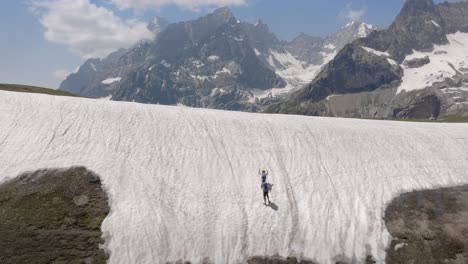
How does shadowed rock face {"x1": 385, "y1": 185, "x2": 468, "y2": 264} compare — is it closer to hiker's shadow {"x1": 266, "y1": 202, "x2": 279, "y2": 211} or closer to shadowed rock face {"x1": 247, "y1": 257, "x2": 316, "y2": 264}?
shadowed rock face {"x1": 247, "y1": 257, "x2": 316, "y2": 264}

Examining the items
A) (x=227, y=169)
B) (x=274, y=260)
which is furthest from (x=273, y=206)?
(x=227, y=169)

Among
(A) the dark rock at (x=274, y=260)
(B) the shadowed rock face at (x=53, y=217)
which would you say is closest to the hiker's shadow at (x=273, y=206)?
(A) the dark rock at (x=274, y=260)

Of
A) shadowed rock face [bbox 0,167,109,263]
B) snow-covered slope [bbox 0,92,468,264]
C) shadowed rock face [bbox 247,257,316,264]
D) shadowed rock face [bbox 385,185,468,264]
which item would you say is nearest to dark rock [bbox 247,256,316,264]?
shadowed rock face [bbox 247,257,316,264]

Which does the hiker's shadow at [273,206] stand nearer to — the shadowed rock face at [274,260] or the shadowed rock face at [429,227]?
the shadowed rock face at [274,260]

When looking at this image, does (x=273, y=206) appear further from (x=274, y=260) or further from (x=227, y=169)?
(x=227, y=169)


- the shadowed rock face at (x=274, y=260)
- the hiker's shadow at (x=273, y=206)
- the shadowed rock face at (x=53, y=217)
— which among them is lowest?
the shadowed rock face at (x=274, y=260)

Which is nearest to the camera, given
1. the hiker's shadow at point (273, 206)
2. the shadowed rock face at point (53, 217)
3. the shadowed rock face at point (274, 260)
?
the shadowed rock face at point (53, 217)

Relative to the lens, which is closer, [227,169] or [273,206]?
[273,206]
